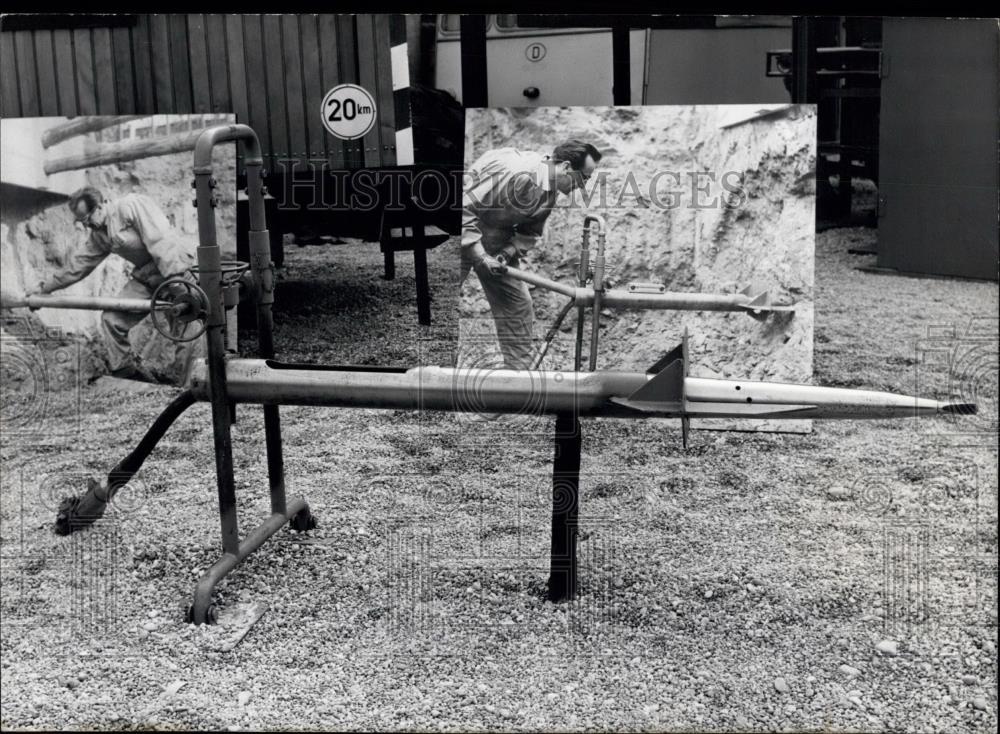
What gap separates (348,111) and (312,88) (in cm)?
18

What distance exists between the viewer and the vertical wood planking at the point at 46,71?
4.09 metres

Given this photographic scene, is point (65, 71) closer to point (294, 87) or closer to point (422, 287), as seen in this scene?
point (294, 87)

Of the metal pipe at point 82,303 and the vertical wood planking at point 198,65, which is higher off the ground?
the vertical wood planking at point 198,65

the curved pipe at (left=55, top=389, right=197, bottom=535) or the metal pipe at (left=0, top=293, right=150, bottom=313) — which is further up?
the metal pipe at (left=0, top=293, right=150, bottom=313)

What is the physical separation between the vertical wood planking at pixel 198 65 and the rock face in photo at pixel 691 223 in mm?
1093

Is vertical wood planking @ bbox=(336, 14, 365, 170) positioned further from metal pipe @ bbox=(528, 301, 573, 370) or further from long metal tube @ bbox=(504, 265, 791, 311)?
metal pipe @ bbox=(528, 301, 573, 370)

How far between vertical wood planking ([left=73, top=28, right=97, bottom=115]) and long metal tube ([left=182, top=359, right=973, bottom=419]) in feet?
6.18

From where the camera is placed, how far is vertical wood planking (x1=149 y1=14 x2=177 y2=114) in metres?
4.02

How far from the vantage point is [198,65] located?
13.3ft

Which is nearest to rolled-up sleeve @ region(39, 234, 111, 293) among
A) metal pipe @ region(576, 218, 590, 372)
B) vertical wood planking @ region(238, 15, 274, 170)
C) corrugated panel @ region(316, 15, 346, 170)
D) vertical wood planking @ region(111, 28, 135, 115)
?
vertical wood planking @ region(111, 28, 135, 115)

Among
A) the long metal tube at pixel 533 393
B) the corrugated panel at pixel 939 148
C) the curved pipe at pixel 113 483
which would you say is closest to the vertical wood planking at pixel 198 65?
the curved pipe at pixel 113 483

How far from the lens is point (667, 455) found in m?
3.79

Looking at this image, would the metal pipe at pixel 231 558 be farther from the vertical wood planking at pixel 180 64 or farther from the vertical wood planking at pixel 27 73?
the vertical wood planking at pixel 27 73

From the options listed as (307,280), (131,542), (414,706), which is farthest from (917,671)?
(307,280)
